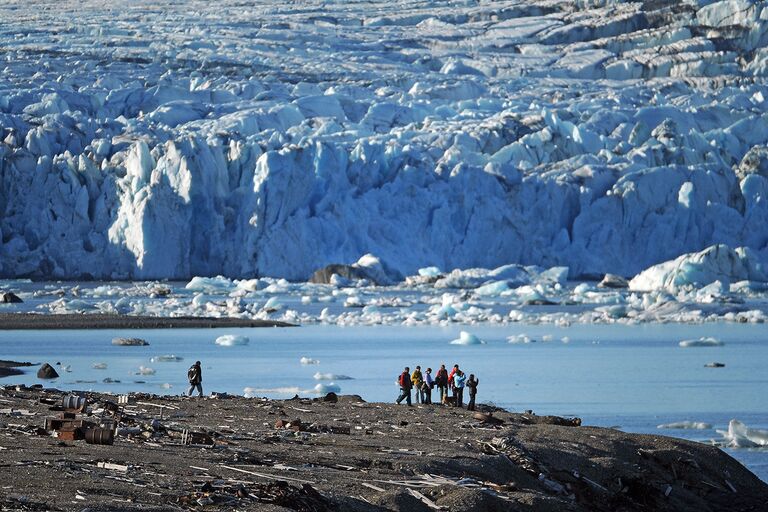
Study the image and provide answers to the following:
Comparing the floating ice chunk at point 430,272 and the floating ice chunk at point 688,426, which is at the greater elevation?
the floating ice chunk at point 430,272

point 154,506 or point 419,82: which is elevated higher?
point 419,82

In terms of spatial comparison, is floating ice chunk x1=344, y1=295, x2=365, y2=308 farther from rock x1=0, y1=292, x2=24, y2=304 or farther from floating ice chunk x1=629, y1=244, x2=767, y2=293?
rock x1=0, y1=292, x2=24, y2=304

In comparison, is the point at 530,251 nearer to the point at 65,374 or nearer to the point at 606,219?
the point at 606,219

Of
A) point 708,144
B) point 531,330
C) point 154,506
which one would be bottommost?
point 154,506

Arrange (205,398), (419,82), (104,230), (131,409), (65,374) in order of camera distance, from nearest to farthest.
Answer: (131,409) < (205,398) < (65,374) < (104,230) < (419,82)

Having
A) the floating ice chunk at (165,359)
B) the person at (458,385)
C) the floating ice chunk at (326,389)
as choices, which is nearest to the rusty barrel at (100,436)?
the person at (458,385)

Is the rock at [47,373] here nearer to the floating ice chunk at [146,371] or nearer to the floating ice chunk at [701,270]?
the floating ice chunk at [146,371]

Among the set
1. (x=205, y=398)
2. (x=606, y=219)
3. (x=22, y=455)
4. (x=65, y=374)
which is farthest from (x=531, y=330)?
(x=22, y=455)

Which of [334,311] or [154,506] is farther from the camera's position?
[334,311]
